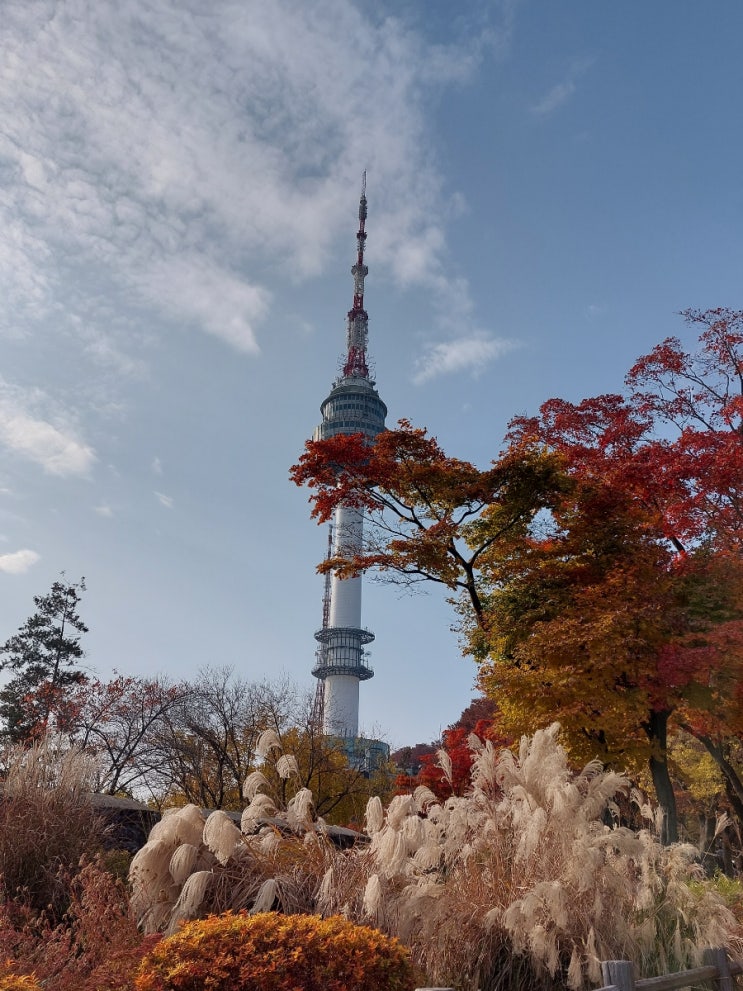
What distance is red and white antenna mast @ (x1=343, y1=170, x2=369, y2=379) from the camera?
9419 cm

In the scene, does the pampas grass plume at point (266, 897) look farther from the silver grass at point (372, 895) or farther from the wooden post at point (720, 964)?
the wooden post at point (720, 964)

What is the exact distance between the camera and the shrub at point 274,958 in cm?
446

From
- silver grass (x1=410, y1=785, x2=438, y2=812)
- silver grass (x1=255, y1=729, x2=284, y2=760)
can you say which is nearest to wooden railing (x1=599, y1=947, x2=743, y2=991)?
silver grass (x1=410, y1=785, x2=438, y2=812)

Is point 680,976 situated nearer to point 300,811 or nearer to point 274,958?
point 274,958

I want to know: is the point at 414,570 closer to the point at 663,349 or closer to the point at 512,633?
the point at 512,633

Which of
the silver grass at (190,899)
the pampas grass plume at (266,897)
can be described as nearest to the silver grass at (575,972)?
the pampas grass plume at (266,897)

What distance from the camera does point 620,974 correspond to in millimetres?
4840

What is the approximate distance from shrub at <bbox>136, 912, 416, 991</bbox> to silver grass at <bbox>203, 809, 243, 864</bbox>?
157 centimetres

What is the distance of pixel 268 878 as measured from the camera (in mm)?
6898

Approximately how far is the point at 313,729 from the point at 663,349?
17.6 m

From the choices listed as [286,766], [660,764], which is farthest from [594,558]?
[286,766]

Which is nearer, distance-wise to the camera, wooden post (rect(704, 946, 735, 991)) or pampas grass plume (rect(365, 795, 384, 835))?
wooden post (rect(704, 946, 735, 991))

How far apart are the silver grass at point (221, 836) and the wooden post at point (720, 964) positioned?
380cm

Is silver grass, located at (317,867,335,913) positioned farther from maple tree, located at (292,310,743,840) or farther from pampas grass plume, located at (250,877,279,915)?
maple tree, located at (292,310,743,840)
